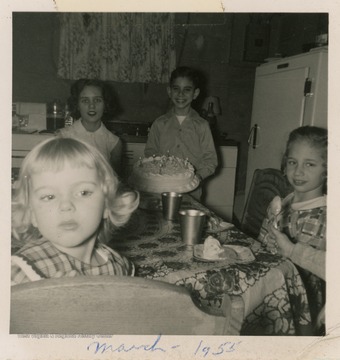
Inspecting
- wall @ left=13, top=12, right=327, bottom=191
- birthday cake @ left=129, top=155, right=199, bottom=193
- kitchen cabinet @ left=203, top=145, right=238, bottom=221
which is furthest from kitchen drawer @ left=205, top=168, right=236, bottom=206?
birthday cake @ left=129, top=155, right=199, bottom=193

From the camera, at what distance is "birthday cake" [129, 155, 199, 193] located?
1324 mm

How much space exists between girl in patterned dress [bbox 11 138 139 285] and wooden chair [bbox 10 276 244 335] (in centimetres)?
21

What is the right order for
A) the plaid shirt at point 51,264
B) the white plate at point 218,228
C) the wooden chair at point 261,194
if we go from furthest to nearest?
the wooden chair at point 261,194 → the white plate at point 218,228 → the plaid shirt at point 51,264

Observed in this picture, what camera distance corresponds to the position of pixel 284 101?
2.37m

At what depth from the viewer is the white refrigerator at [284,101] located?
202 cm

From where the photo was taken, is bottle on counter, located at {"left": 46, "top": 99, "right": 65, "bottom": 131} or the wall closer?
bottle on counter, located at {"left": 46, "top": 99, "right": 65, "bottom": 131}

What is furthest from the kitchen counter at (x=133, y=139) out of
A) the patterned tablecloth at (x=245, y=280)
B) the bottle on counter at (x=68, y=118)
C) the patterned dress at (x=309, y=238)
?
the patterned tablecloth at (x=245, y=280)

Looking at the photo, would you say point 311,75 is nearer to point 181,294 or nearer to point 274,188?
point 274,188

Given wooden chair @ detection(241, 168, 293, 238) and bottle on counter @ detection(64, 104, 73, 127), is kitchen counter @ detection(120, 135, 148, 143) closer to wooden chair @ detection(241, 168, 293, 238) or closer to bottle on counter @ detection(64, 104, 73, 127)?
bottle on counter @ detection(64, 104, 73, 127)

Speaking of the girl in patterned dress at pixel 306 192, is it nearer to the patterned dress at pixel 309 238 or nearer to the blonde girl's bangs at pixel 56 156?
the patterned dress at pixel 309 238

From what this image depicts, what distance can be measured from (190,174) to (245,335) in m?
0.73

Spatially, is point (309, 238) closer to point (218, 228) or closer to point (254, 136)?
point (218, 228)

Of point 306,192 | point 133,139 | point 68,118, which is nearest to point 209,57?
point 133,139

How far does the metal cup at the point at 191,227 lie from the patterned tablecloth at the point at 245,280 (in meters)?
0.02
